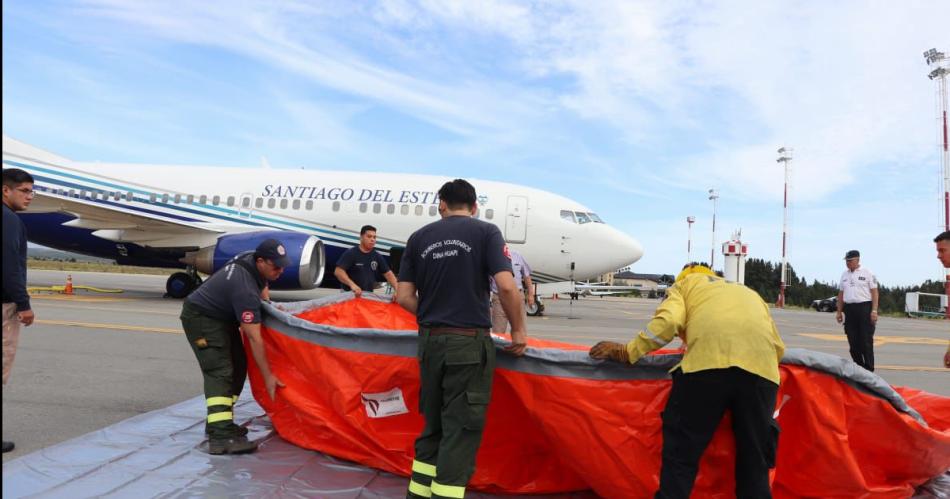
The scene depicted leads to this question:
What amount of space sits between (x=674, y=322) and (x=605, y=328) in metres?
10.3

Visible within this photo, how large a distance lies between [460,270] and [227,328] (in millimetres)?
2064

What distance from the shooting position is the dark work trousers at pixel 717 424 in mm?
2846

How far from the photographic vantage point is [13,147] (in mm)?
18172

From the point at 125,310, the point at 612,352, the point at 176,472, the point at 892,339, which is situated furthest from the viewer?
the point at 892,339

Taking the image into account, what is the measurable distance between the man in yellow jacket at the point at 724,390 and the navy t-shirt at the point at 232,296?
2.58m

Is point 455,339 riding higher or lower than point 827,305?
higher

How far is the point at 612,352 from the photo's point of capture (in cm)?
315

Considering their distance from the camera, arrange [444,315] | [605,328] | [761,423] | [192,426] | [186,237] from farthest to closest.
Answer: [186,237] → [605,328] → [192,426] → [444,315] → [761,423]

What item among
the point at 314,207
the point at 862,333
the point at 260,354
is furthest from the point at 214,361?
the point at 314,207

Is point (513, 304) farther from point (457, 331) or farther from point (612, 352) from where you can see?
point (612, 352)

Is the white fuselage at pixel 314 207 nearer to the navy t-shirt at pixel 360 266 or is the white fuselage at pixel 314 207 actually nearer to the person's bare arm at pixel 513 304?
the navy t-shirt at pixel 360 266

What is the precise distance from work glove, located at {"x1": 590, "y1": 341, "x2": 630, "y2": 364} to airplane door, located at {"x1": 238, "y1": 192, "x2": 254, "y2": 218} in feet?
45.2

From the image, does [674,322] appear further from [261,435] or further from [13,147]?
[13,147]

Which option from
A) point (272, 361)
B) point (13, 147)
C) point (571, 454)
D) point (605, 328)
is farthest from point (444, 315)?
point (13, 147)
